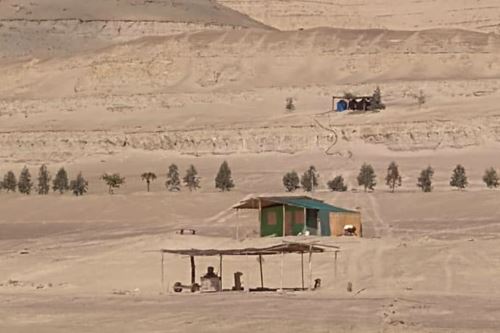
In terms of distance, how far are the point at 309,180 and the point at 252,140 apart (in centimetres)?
1287

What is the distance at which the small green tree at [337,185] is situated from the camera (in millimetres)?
46594

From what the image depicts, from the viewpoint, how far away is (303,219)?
3259 cm

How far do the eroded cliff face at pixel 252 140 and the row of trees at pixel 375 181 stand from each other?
8.74 meters

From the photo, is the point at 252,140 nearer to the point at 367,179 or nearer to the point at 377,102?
the point at 377,102

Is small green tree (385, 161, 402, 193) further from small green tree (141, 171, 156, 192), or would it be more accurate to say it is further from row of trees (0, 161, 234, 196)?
small green tree (141, 171, 156, 192)

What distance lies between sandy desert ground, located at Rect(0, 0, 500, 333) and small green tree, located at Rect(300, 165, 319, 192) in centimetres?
152

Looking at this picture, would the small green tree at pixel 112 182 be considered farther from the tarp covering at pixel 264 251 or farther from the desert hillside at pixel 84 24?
the desert hillside at pixel 84 24

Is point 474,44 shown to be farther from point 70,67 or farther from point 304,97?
point 70,67

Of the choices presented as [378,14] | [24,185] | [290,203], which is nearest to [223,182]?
[24,185]

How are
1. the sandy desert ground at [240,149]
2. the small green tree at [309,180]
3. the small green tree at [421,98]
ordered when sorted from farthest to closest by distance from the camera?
the small green tree at [421,98] < the small green tree at [309,180] < the sandy desert ground at [240,149]

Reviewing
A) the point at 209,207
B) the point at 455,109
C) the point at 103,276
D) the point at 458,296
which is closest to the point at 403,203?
the point at 209,207

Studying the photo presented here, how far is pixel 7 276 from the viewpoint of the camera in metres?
26.9

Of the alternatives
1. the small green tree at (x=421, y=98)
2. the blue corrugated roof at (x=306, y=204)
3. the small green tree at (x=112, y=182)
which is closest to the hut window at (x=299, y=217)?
the blue corrugated roof at (x=306, y=204)

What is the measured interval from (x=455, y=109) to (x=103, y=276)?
3942 centimetres
